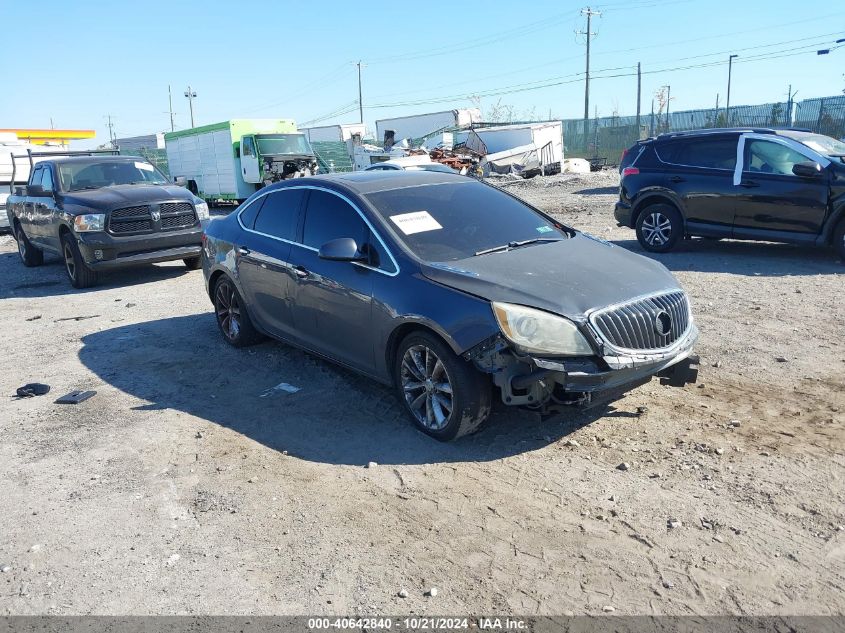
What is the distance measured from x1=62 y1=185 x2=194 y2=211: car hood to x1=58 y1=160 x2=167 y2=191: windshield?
0.26 metres

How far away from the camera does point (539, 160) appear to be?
35.2 meters

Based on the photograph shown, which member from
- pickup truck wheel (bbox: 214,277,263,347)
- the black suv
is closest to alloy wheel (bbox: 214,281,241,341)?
pickup truck wheel (bbox: 214,277,263,347)

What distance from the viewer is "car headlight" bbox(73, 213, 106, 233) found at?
10.5 m

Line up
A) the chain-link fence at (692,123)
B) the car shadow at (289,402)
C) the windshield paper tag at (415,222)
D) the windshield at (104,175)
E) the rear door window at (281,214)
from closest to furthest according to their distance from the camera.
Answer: the car shadow at (289,402) < the windshield paper tag at (415,222) < the rear door window at (281,214) < the windshield at (104,175) < the chain-link fence at (692,123)

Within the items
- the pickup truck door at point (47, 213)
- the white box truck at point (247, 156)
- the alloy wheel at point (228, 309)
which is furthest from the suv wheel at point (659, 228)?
the white box truck at point (247, 156)

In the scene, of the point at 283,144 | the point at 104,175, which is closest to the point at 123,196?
the point at 104,175

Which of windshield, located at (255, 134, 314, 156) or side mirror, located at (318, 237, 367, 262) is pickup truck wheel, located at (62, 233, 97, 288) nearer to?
side mirror, located at (318, 237, 367, 262)

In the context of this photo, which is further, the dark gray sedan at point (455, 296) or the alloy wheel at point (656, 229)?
the alloy wheel at point (656, 229)

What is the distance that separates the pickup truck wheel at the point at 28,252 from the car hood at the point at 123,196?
9.80 ft

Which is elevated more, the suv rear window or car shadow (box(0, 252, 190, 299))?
the suv rear window

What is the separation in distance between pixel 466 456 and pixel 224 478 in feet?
5.05

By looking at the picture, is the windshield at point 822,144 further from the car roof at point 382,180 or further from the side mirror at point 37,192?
the side mirror at point 37,192

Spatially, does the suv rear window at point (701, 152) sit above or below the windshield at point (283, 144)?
below

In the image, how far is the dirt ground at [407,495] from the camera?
3.20 metres
